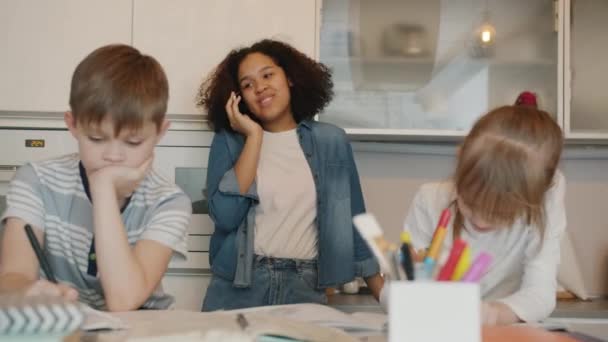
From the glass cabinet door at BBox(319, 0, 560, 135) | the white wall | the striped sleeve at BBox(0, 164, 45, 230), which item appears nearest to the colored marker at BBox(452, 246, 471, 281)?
the striped sleeve at BBox(0, 164, 45, 230)

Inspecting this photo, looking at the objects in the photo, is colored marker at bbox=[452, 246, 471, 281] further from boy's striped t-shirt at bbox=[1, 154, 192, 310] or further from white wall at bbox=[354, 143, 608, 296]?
white wall at bbox=[354, 143, 608, 296]

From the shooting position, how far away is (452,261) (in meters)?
0.70

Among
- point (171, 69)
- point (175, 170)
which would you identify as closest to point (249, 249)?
point (175, 170)

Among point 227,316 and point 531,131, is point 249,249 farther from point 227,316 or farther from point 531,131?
point 227,316

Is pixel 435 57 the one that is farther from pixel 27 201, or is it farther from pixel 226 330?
pixel 226 330

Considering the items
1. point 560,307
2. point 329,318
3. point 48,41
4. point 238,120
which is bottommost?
point 560,307

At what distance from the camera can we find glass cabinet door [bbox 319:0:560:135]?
8.11 feet

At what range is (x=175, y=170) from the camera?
2.31 m

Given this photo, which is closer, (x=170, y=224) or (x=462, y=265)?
(x=462, y=265)

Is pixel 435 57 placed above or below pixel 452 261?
above

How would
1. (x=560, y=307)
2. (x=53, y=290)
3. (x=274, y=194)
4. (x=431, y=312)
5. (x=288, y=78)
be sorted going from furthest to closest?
(x=560, y=307) < (x=288, y=78) < (x=274, y=194) < (x=53, y=290) < (x=431, y=312)

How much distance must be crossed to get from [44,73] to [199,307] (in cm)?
81

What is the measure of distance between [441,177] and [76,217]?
1.62m

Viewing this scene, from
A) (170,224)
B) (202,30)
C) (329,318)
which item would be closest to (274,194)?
(202,30)
